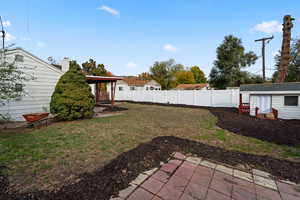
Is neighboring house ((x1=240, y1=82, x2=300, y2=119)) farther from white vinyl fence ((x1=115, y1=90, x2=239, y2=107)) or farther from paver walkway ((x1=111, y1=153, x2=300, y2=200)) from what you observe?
paver walkway ((x1=111, y1=153, x2=300, y2=200))

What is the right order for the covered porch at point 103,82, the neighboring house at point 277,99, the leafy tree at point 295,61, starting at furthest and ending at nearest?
the leafy tree at point 295,61 < the covered porch at point 103,82 < the neighboring house at point 277,99

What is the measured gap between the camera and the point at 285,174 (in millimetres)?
2400

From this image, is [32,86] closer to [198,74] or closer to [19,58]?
[19,58]

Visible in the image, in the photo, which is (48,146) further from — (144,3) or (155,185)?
(144,3)

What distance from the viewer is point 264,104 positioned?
26.5 feet

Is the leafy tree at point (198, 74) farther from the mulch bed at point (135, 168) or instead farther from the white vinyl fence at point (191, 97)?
the mulch bed at point (135, 168)

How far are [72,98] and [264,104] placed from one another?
10.7 meters

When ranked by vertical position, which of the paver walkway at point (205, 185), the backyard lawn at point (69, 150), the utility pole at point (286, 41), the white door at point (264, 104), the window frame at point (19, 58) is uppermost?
the utility pole at point (286, 41)

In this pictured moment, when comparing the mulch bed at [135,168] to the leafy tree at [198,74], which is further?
the leafy tree at [198,74]

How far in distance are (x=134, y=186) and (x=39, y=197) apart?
4.10 ft

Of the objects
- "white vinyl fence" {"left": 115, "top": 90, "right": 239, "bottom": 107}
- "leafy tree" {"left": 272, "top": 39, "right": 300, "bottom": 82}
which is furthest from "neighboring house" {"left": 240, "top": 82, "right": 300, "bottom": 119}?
"leafy tree" {"left": 272, "top": 39, "right": 300, "bottom": 82}

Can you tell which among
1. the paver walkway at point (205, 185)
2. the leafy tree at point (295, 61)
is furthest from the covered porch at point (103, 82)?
the leafy tree at point (295, 61)

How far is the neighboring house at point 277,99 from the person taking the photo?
23.8 feet

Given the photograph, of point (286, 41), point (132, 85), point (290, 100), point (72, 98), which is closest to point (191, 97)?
point (290, 100)
